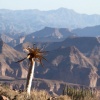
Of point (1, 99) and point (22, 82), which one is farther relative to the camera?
point (22, 82)

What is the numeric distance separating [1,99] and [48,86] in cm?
15268

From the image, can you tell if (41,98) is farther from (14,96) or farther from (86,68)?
(86,68)

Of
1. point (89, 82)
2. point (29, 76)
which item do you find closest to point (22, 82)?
point (89, 82)

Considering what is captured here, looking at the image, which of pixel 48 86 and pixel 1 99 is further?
pixel 48 86

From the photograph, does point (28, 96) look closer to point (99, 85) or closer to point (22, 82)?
point (22, 82)

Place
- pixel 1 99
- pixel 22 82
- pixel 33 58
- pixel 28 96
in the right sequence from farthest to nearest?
pixel 22 82
pixel 33 58
pixel 28 96
pixel 1 99

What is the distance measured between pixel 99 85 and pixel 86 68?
36.6 ft

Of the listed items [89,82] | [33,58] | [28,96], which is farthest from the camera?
[89,82]

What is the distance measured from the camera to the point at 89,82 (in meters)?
194

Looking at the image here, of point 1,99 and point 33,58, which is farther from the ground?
point 33,58

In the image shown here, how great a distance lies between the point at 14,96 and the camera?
1852 cm

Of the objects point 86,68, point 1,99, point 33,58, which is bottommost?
point 1,99

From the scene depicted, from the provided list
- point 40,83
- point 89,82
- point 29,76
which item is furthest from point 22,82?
point 29,76

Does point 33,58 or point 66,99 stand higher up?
point 33,58
